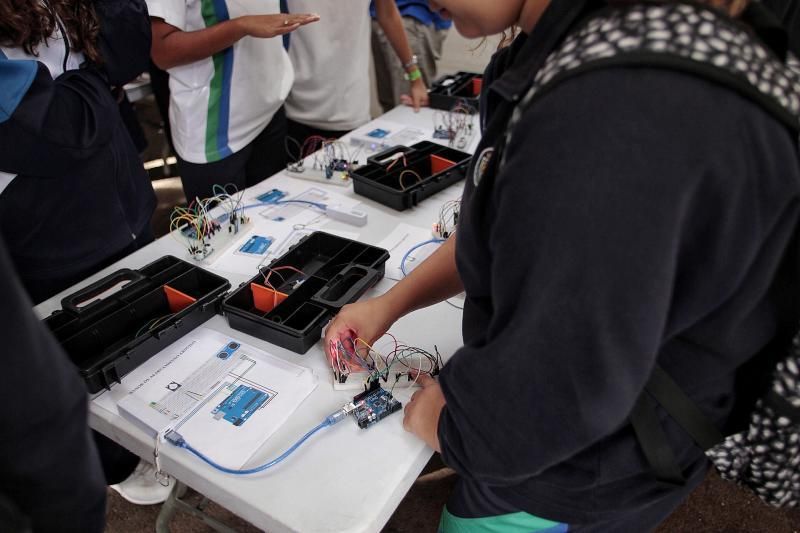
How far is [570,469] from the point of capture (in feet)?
2.18

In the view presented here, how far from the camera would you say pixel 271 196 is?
1.64 m

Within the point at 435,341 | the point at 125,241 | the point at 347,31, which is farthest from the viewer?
the point at 347,31

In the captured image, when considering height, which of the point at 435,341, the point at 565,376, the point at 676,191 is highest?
the point at 676,191

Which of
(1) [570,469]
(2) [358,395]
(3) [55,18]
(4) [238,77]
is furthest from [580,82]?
(4) [238,77]

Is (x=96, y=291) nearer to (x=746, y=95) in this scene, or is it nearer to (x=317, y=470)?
(x=317, y=470)

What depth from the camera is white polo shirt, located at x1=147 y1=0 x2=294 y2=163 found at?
1724 millimetres

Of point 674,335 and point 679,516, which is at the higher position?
point 674,335

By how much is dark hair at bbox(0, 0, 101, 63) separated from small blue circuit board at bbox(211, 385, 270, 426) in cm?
87

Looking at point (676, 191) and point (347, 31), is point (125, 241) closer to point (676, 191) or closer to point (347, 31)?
point (347, 31)

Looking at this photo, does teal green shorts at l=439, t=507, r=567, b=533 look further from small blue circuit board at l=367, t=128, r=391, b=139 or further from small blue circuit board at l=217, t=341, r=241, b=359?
small blue circuit board at l=367, t=128, r=391, b=139

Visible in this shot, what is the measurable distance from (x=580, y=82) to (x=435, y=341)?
695 mm

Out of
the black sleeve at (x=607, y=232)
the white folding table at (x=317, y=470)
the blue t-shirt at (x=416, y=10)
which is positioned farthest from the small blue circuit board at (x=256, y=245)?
the blue t-shirt at (x=416, y=10)

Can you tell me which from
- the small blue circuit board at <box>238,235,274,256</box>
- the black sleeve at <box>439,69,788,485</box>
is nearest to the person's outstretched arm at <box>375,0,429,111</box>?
the small blue circuit board at <box>238,235,274,256</box>

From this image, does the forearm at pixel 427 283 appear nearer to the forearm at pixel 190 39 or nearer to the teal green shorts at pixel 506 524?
the teal green shorts at pixel 506 524
